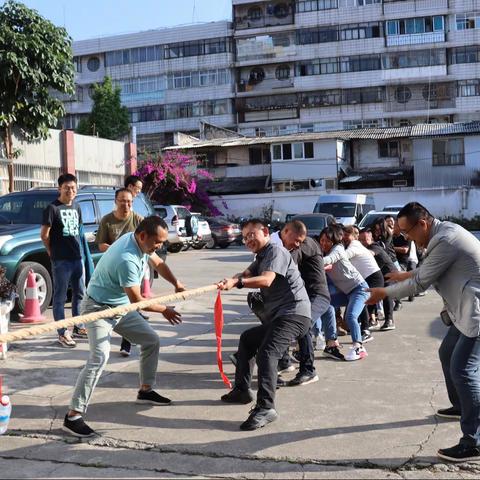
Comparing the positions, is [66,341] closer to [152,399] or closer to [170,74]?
Result: [152,399]

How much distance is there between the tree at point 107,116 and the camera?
42531 mm

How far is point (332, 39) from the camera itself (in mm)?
48938

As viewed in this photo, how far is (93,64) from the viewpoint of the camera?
55.0m

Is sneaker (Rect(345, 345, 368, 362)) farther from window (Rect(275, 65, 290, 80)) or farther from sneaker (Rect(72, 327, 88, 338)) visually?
window (Rect(275, 65, 290, 80))

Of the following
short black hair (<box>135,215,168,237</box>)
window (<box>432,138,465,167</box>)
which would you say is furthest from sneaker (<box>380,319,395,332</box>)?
window (<box>432,138,465,167</box>)

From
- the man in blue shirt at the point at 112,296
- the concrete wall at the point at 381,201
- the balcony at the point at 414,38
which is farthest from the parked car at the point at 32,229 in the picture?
the balcony at the point at 414,38

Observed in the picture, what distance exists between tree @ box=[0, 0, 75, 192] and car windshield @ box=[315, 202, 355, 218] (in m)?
10.5

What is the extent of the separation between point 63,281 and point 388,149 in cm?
3713

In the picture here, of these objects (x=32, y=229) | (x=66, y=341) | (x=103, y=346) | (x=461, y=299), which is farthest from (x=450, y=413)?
(x=32, y=229)

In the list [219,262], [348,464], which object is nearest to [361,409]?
[348,464]

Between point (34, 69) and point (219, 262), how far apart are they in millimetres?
7717

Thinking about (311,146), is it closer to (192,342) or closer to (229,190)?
(229,190)

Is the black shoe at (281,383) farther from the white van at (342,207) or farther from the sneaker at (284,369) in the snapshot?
the white van at (342,207)

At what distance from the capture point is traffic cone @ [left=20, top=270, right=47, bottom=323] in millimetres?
8781
